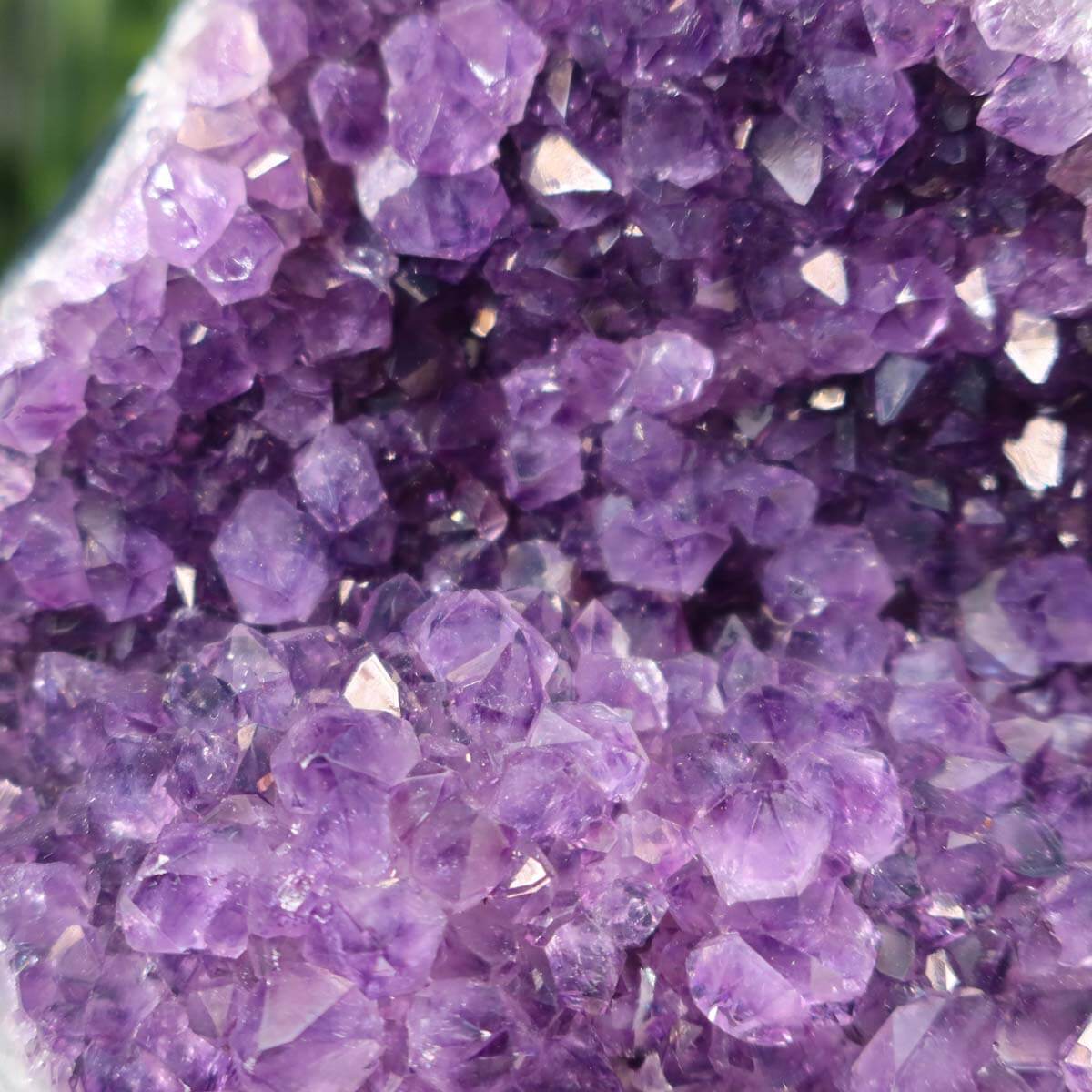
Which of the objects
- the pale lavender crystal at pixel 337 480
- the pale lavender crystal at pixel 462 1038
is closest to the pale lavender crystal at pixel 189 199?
the pale lavender crystal at pixel 337 480

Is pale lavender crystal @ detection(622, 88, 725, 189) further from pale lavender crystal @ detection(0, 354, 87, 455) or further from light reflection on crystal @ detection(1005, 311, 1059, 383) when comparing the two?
pale lavender crystal @ detection(0, 354, 87, 455)

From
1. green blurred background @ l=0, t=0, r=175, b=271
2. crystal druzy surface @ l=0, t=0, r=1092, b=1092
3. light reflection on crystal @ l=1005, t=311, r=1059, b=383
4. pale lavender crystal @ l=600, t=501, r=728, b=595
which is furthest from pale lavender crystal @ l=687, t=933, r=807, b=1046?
green blurred background @ l=0, t=0, r=175, b=271

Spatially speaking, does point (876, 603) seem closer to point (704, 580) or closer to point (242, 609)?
point (704, 580)

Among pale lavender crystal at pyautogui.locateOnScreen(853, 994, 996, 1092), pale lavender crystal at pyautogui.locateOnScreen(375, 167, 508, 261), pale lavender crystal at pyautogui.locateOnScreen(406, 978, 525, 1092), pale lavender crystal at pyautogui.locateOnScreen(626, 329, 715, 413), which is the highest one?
pale lavender crystal at pyautogui.locateOnScreen(375, 167, 508, 261)

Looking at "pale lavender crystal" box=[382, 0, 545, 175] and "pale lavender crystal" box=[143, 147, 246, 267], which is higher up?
"pale lavender crystal" box=[382, 0, 545, 175]

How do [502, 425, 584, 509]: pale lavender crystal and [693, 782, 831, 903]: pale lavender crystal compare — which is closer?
[693, 782, 831, 903]: pale lavender crystal

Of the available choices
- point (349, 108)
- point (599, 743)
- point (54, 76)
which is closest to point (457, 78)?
point (349, 108)
